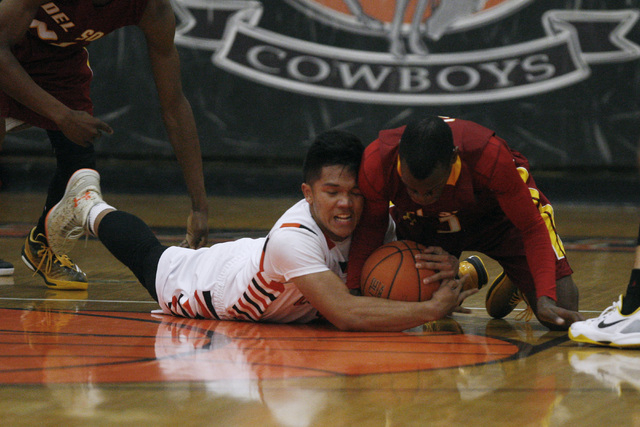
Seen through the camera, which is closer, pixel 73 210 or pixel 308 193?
pixel 308 193

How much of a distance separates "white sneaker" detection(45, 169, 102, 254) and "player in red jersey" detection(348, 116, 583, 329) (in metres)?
1.53

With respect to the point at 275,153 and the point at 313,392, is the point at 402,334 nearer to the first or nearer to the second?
the point at 313,392

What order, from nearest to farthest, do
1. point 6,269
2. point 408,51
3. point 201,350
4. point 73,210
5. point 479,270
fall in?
point 201,350 → point 479,270 → point 73,210 → point 6,269 → point 408,51

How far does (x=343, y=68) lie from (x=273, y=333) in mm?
6659

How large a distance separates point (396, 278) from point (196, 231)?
127 cm

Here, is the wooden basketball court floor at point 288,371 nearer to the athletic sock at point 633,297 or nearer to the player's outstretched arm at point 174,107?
the athletic sock at point 633,297

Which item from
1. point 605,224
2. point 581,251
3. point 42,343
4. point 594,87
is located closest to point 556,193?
point 594,87

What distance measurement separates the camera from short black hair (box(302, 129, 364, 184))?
3186 mm

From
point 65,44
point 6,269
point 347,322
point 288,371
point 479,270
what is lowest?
point 6,269

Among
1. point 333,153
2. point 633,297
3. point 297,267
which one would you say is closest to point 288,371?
point 297,267

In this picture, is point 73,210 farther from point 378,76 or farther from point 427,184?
point 378,76

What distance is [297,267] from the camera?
9.95 feet

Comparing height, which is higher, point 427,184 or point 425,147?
point 425,147

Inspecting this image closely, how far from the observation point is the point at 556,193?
9.43 meters
